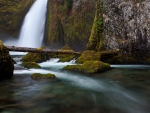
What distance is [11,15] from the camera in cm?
2442

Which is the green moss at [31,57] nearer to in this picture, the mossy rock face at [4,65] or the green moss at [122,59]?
the green moss at [122,59]

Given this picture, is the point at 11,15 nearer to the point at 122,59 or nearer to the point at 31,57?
the point at 31,57

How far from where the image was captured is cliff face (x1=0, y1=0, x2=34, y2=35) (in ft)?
78.7

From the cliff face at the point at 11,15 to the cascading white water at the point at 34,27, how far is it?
161 cm

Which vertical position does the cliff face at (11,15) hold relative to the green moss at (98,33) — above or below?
above

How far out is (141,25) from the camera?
1062cm

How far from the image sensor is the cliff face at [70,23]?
1697cm

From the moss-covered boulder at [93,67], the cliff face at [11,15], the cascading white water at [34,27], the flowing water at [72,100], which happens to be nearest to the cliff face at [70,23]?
the cascading white water at [34,27]

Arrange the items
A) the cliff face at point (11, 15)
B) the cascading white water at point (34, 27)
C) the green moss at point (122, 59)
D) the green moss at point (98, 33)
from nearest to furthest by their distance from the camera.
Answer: the green moss at point (122, 59) < the green moss at point (98, 33) < the cascading white water at point (34, 27) < the cliff face at point (11, 15)

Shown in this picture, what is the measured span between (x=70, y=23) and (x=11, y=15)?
11.6 m

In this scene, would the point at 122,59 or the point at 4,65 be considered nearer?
the point at 4,65

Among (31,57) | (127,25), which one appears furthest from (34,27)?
(127,25)

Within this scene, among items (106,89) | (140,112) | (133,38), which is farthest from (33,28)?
(140,112)

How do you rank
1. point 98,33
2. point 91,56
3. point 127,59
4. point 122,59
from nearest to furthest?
point 91,56 < point 127,59 < point 122,59 < point 98,33
